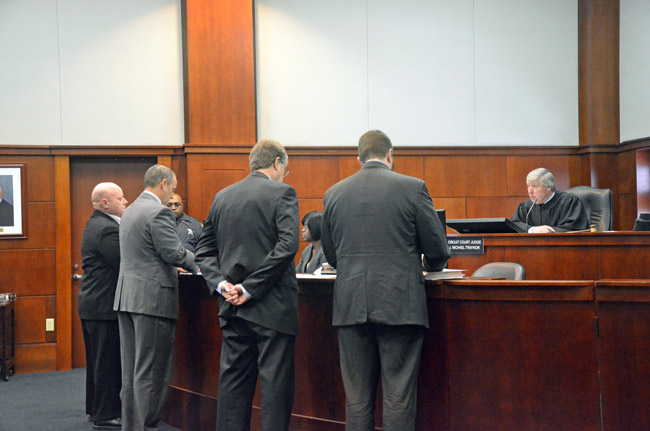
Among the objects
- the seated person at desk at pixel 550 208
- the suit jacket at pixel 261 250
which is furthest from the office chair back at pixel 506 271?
the suit jacket at pixel 261 250

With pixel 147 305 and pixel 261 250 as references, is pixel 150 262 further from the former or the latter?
pixel 261 250

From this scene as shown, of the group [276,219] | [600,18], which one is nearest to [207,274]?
[276,219]

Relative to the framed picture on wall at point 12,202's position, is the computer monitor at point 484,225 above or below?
below

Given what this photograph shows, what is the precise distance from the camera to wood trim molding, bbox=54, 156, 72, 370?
21.6ft

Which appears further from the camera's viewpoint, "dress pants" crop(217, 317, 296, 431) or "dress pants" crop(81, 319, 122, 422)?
"dress pants" crop(81, 319, 122, 422)

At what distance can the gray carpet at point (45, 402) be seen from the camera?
4355 mm

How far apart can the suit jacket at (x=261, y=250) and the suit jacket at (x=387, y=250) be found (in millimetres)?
259

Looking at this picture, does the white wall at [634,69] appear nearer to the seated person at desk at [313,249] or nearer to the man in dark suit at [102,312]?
the seated person at desk at [313,249]

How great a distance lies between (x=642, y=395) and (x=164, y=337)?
234 cm

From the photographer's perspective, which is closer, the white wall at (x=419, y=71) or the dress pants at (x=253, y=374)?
the dress pants at (x=253, y=374)

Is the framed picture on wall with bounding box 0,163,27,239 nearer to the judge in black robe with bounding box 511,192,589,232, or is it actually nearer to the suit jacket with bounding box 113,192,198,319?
the suit jacket with bounding box 113,192,198,319

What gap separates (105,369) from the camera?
13.3 ft

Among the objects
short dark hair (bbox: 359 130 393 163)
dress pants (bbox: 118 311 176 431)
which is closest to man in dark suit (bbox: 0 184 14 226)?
dress pants (bbox: 118 311 176 431)

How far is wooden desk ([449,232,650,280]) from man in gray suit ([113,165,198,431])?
2627 mm
